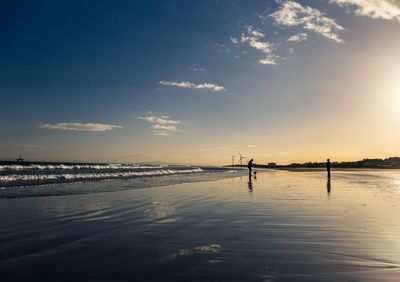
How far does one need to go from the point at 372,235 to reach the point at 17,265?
8799 millimetres

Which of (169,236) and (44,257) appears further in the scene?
(169,236)

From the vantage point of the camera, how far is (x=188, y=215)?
13.8 metres

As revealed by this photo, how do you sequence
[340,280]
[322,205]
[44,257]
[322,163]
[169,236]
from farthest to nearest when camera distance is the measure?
[322,163], [322,205], [169,236], [44,257], [340,280]

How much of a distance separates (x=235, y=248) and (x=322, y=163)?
185 meters

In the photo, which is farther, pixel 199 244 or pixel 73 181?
pixel 73 181

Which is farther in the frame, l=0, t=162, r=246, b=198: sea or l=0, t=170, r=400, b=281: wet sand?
l=0, t=162, r=246, b=198: sea

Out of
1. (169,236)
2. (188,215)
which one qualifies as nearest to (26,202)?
(188,215)

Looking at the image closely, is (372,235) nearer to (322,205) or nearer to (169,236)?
(169,236)

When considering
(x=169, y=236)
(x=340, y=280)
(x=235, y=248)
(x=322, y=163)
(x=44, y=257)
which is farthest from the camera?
(x=322, y=163)

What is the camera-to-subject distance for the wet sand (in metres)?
6.36

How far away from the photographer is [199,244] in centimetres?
875

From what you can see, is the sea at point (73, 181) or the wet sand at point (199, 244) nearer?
the wet sand at point (199, 244)

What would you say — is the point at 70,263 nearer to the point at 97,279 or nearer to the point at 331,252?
the point at 97,279

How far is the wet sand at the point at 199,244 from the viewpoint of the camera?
6.36 meters
